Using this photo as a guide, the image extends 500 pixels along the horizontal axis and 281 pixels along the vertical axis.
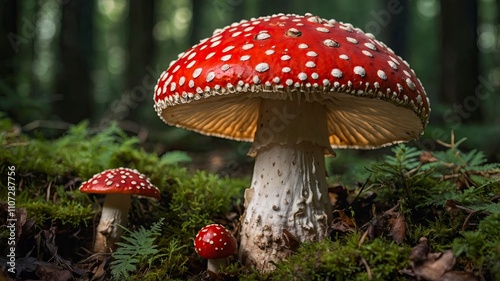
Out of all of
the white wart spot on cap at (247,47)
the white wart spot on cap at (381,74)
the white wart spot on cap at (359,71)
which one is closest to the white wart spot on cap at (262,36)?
the white wart spot on cap at (247,47)

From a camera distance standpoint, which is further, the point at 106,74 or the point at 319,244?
the point at 106,74

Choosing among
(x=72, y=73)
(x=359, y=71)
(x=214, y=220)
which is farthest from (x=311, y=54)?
(x=72, y=73)

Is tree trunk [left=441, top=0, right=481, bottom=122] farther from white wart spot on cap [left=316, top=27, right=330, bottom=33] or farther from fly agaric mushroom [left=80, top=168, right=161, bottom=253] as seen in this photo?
fly agaric mushroom [left=80, top=168, right=161, bottom=253]

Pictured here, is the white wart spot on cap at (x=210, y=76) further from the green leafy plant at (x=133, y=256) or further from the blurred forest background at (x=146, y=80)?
the blurred forest background at (x=146, y=80)

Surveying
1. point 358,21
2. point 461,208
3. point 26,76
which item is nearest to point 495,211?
point 461,208

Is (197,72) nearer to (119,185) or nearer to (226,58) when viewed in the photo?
(226,58)

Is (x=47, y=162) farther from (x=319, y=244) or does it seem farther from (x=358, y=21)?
(x=358, y=21)
